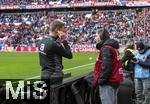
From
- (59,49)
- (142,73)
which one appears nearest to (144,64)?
(142,73)

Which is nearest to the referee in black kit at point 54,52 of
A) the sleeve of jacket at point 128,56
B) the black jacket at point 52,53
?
the black jacket at point 52,53

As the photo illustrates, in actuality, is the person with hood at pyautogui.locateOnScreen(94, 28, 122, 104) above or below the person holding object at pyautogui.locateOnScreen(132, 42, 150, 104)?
above

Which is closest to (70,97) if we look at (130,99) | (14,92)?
(14,92)

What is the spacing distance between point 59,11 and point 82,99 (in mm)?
49711

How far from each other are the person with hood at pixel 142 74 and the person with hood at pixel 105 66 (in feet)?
9.86

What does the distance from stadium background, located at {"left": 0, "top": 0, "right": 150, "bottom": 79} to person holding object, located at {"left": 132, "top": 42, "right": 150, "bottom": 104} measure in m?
33.9

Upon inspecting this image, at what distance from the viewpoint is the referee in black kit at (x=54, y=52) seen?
7.56m

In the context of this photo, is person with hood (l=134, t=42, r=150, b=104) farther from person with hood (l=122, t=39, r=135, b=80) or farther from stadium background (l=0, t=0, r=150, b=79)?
stadium background (l=0, t=0, r=150, b=79)

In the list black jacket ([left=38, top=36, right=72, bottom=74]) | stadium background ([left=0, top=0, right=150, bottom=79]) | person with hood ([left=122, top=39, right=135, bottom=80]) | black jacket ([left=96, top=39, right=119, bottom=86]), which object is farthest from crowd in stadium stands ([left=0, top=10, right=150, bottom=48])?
black jacket ([left=38, top=36, right=72, bottom=74])

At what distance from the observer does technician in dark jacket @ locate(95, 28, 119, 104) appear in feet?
26.3

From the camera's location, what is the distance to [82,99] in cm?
828

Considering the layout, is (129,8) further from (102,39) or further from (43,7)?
(102,39)

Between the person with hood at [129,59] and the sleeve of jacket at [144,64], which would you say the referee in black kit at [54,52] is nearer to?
the person with hood at [129,59]

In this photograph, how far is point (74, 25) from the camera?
2088 inches
